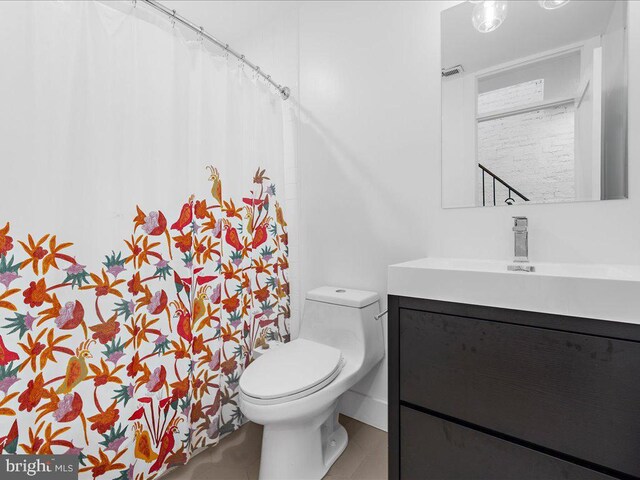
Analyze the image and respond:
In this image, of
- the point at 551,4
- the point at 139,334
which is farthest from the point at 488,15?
the point at 139,334

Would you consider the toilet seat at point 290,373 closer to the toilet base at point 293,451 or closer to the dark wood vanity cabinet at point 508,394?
the toilet base at point 293,451

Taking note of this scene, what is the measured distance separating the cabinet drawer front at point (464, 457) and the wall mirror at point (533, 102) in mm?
882

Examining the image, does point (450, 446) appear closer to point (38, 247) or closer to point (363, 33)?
point (38, 247)

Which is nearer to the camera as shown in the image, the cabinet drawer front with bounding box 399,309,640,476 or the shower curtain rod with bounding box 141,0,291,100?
the cabinet drawer front with bounding box 399,309,640,476

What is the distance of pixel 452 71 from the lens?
1.46 meters

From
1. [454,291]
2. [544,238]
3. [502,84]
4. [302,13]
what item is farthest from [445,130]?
[302,13]

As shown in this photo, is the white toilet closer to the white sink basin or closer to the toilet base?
the toilet base

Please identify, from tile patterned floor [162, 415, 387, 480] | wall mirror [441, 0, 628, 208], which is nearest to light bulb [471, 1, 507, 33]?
wall mirror [441, 0, 628, 208]

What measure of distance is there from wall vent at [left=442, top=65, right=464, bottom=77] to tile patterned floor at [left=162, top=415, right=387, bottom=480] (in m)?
1.75

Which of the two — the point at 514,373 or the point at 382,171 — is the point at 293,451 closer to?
the point at 514,373

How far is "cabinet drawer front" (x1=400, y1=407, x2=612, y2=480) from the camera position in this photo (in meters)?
0.94

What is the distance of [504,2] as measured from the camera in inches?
53.6

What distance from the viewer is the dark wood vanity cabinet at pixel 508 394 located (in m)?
0.86

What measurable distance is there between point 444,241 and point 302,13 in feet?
5.23
